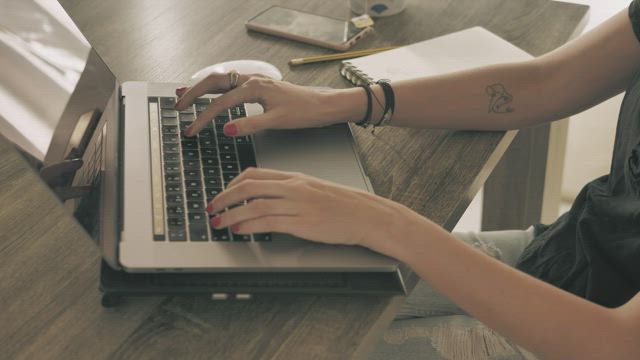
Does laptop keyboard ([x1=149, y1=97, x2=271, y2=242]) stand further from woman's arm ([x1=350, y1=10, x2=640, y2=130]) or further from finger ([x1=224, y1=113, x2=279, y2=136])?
woman's arm ([x1=350, y1=10, x2=640, y2=130])

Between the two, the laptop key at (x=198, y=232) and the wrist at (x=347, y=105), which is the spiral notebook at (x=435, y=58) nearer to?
the wrist at (x=347, y=105)

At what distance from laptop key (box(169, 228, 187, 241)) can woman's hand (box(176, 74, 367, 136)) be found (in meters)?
0.19

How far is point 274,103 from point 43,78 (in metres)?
0.28

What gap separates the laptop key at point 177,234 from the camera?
2.48ft

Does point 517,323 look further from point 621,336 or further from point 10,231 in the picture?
point 10,231

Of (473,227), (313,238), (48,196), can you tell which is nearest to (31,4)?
(48,196)

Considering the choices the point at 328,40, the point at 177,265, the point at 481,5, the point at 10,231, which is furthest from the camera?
the point at 481,5

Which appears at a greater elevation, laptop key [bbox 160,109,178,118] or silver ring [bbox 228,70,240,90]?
laptop key [bbox 160,109,178,118]

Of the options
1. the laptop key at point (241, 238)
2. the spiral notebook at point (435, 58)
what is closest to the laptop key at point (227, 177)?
the laptop key at point (241, 238)

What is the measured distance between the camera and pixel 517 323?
0.77m

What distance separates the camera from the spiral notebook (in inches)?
44.6

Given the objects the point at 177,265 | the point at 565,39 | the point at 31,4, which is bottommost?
the point at 565,39

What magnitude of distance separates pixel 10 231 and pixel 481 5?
→ 2.92ft

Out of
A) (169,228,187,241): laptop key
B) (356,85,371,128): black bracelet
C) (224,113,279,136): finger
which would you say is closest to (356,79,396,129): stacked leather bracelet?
(356,85,371,128): black bracelet
